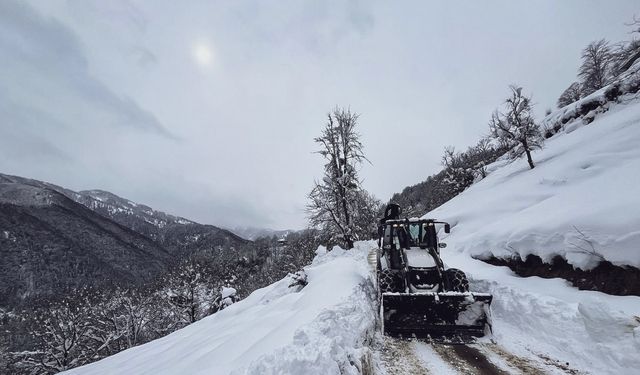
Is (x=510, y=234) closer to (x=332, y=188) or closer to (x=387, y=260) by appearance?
(x=387, y=260)

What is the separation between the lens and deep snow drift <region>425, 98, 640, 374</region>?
17.3 ft

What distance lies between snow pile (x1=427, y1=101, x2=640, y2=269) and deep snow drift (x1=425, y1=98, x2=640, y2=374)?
28mm

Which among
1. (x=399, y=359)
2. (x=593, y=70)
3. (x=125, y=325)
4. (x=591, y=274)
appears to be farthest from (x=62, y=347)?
(x=593, y=70)

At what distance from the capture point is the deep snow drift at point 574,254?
529 cm

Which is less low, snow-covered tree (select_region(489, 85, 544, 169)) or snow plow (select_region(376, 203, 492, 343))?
snow-covered tree (select_region(489, 85, 544, 169))

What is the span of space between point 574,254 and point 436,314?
4557 millimetres

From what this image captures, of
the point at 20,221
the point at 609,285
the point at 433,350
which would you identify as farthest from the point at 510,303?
the point at 20,221

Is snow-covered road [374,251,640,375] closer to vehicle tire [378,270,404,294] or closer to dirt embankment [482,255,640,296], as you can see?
dirt embankment [482,255,640,296]

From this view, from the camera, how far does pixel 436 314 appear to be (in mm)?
7430

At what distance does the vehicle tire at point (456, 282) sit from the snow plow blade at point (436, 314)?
719mm

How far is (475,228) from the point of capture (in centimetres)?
1853

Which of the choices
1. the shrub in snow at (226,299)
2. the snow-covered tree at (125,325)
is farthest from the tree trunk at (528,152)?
the snow-covered tree at (125,325)

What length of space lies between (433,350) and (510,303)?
2.98m

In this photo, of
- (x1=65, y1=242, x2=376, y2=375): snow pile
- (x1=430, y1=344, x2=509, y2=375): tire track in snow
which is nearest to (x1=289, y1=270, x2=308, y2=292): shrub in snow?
(x1=65, y1=242, x2=376, y2=375): snow pile
